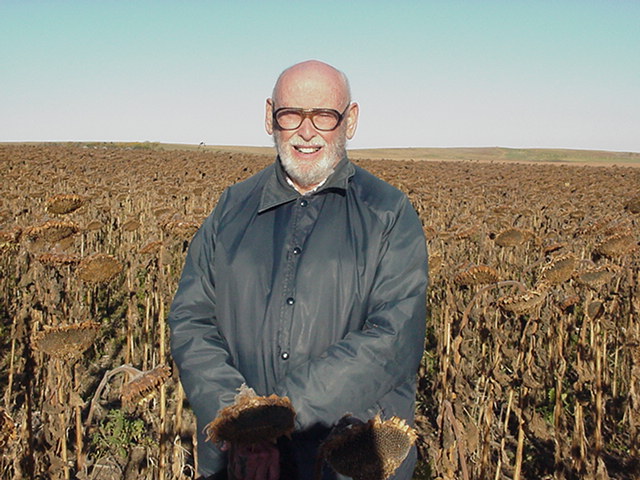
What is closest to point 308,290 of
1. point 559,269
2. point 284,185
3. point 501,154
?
point 284,185

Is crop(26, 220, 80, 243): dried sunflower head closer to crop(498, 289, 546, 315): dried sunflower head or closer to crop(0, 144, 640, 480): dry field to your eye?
A: crop(0, 144, 640, 480): dry field

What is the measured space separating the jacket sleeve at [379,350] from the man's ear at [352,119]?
433 millimetres

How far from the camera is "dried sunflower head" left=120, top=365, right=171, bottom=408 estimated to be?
7.24 ft

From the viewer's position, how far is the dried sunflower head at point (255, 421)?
1.43 m

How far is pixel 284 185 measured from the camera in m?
2.44

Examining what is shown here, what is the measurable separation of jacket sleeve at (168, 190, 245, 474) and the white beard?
0.42 metres

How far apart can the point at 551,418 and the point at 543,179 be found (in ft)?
69.6

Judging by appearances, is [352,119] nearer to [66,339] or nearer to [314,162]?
[314,162]

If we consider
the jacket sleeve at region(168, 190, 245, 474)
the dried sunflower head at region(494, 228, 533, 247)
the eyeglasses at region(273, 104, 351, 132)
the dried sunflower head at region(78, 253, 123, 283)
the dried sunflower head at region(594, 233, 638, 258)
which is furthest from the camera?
the dried sunflower head at region(494, 228, 533, 247)

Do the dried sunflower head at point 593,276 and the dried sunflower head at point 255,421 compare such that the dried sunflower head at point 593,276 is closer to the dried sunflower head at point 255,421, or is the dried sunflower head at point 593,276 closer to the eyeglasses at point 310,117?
the eyeglasses at point 310,117

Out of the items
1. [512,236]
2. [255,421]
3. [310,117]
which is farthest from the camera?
[512,236]

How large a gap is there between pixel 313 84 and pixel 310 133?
191 mm

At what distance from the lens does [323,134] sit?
7.73 ft

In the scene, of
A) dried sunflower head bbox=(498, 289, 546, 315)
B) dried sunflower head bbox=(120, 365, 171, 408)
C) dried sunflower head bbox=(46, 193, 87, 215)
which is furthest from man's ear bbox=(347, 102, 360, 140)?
dried sunflower head bbox=(46, 193, 87, 215)
